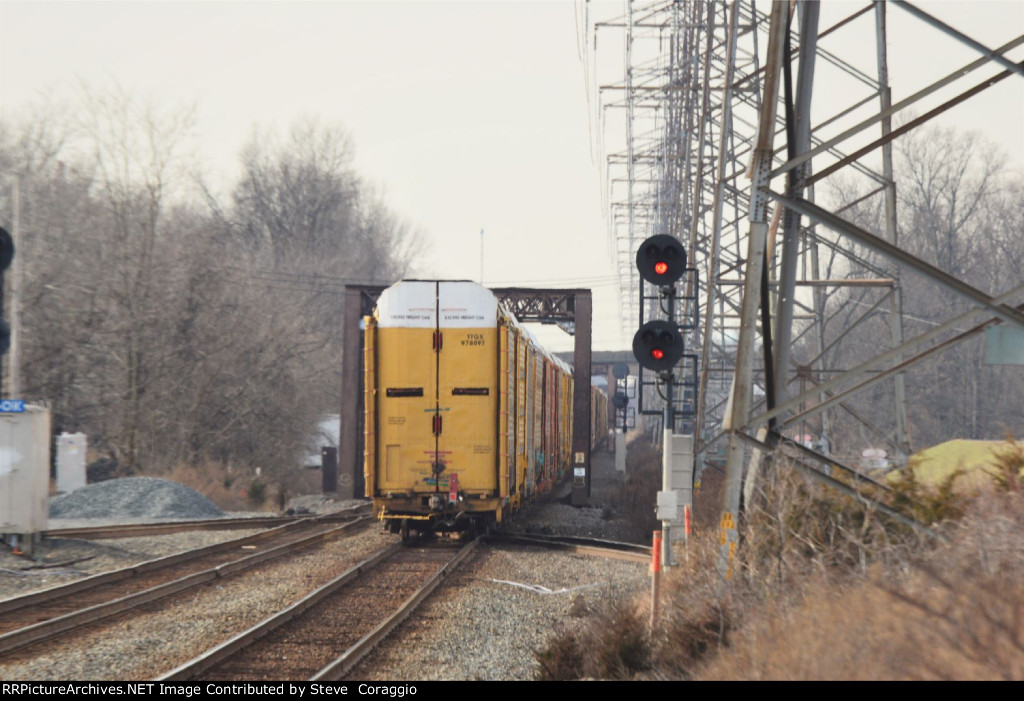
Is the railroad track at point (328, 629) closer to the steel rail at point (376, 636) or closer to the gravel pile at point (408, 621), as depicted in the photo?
the steel rail at point (376, 636)

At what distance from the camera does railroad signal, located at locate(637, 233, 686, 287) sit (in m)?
10.9

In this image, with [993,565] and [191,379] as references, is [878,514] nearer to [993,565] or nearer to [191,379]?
[993,565]

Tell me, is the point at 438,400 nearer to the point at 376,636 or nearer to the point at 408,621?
the point at 408,621

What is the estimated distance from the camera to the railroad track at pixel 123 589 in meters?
10.3

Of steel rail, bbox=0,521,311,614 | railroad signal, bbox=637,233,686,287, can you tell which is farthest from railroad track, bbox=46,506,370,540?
railroad signal, bbox=637,233,686,287

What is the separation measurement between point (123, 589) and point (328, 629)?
405cm

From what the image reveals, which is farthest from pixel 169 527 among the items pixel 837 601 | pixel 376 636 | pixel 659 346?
pixel 837 601

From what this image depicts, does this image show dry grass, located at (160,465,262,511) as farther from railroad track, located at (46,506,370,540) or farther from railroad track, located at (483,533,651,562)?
railroad track, located at (483,533,651,562)

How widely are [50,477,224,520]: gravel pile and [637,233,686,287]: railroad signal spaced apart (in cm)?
1602

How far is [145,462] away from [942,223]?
37099 millimetres

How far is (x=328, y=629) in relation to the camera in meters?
10.4

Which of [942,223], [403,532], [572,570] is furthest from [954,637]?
[942,223]

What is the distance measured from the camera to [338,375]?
189ft

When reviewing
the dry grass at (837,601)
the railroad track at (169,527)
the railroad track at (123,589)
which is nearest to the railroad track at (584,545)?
the railroad track at (123,589)
